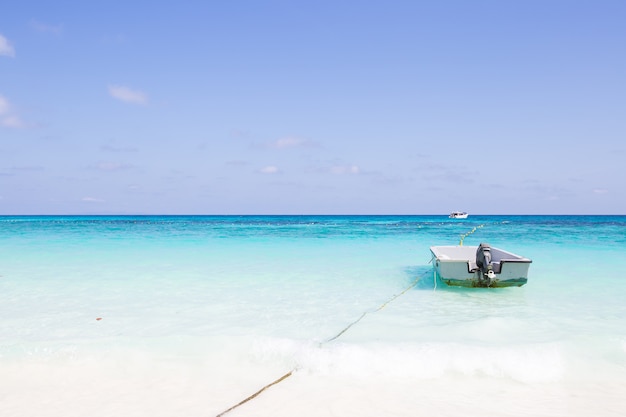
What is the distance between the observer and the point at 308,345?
14.9 ft

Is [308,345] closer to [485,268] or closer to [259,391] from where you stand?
[259,391]

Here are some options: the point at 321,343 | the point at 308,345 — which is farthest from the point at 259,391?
the point at 321,343

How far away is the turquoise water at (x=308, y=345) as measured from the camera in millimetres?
3365

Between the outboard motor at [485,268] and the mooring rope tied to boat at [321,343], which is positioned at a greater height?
the outboard motor at [485,268]

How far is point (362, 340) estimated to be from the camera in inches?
192

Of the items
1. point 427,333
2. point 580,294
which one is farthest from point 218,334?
point 580,294

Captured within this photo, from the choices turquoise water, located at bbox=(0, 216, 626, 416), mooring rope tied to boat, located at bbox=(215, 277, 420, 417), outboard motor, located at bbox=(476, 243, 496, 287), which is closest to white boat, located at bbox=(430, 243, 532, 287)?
outboard motor, located at bbox=(476, 243, 496, 287)

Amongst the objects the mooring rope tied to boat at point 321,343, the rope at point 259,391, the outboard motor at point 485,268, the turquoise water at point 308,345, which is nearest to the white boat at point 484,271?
the outboard motor at point 485,268

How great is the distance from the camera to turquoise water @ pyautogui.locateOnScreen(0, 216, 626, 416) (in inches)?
132

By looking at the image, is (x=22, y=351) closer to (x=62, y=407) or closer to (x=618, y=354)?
(x=62, y=407)

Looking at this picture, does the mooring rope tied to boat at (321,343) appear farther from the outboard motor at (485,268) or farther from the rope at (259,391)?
the outboard motor at (485,268)

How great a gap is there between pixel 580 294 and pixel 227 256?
947 cm

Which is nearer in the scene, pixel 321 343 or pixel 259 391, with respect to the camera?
pixel 259 391

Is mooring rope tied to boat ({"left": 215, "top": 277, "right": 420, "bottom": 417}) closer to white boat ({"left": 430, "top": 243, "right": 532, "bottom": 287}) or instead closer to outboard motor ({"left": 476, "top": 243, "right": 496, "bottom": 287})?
white boat ({"left": 430, "top": 243, "right": 532, "bottom": 287})
